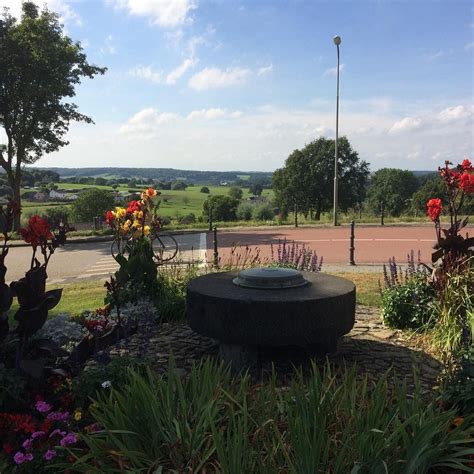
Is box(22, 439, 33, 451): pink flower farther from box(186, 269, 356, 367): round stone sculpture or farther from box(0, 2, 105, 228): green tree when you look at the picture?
box(0, 2, 105, 228): green tree

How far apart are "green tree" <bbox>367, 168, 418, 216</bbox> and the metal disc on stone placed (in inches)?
2452

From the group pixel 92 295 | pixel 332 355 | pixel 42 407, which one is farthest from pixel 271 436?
pixel 92 295

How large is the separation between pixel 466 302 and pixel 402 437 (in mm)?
2991

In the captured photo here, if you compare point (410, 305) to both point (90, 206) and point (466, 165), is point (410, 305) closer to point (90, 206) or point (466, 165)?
point (466, 165)

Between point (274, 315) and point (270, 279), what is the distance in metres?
0.61

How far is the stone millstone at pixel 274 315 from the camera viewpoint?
169 inches

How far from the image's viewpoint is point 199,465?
2.26m

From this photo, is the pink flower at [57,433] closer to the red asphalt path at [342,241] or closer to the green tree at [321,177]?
the red asphalt path at [342,241]

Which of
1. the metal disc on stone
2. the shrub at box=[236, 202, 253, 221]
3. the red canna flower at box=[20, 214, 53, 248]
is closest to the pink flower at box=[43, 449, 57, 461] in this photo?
the red canna flower at box=[20, 214, 53, 248]

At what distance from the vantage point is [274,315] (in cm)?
428

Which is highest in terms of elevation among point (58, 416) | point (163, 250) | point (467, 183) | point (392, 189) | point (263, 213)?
point (392, 189)

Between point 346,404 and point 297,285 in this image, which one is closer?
point 346,404

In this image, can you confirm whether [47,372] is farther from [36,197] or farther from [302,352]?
[36,197]

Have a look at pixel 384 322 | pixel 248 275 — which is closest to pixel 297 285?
pixel 248 275
